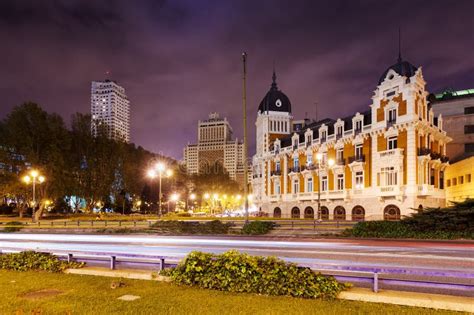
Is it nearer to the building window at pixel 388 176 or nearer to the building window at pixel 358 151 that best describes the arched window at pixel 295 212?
the building window at pixel 358 151

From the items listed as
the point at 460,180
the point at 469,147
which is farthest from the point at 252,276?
the point at 469,147

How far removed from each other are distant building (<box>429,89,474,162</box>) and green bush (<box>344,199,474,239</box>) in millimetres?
32497

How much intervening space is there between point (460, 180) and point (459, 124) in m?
15.3

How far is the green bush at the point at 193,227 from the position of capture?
29.7 m

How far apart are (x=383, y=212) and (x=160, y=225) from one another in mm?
23372

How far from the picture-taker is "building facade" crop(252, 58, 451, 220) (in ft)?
120

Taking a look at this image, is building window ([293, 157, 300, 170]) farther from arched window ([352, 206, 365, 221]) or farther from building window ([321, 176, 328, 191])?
arched window ([352, 206, 365, 221])

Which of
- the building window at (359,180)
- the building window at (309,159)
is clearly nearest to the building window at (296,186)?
the building window at (309,159)

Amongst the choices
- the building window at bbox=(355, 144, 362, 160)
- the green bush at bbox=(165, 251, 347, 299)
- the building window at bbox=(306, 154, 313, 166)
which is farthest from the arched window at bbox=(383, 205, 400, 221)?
the green bush at bbox=(165, 251, 347, 299)

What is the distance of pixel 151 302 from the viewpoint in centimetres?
849

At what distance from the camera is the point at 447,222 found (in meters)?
23.0

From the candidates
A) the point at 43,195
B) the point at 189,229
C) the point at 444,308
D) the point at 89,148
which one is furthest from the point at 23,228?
the point at 444,308

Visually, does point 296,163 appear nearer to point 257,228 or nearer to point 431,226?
point 257,228

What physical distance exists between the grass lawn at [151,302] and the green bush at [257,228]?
18.3 m
